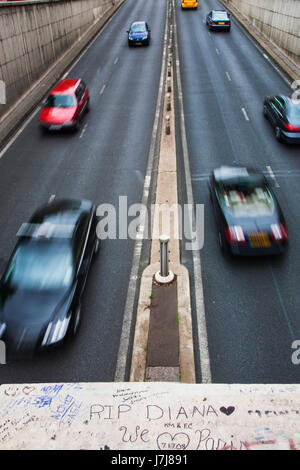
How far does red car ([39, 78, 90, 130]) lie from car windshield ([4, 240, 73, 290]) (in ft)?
32.1

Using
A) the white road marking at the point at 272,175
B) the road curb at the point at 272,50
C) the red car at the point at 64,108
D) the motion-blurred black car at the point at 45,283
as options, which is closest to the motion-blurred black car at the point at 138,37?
the road curb at the point at 272,50

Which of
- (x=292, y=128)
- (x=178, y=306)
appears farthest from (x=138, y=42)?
(x=178, y=306)

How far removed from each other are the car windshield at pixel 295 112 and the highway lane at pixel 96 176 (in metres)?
6.14

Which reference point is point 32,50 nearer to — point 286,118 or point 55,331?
point 286,118

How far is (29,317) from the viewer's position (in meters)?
6.51

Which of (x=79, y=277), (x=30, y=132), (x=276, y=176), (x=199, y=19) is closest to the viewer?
(x=79, y=277)

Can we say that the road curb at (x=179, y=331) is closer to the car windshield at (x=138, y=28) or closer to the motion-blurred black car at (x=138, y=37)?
the motion-blurred black car at (x=138, y=37)

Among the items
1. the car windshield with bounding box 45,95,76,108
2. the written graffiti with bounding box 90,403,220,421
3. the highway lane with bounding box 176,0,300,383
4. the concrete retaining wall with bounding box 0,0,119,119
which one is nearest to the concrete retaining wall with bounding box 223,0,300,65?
the highway lane with bounding box 176,0,300,383

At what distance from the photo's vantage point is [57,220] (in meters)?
8.23

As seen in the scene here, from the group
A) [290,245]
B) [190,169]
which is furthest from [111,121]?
[290,245]

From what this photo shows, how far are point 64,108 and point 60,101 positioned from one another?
536 millimetres

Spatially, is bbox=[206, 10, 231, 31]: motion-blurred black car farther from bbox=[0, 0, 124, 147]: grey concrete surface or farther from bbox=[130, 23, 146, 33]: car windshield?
bbox=[0, 0, 124, 147]: grey concrete surface

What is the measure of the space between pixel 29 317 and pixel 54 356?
96 cm
